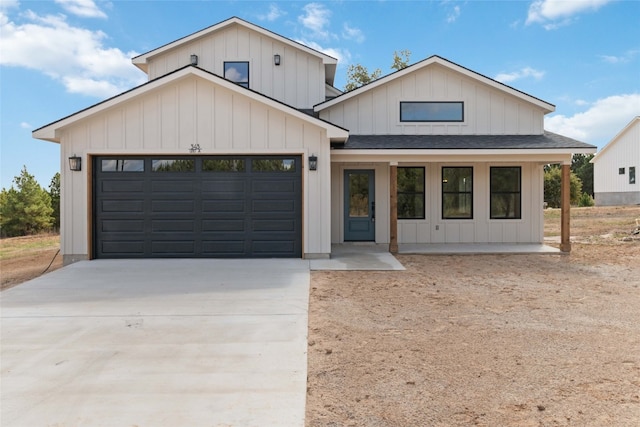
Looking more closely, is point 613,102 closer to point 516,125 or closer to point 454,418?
point 516,125

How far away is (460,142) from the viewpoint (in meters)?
11.6

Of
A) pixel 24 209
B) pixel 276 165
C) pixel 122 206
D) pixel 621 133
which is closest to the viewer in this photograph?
pixel 122 206

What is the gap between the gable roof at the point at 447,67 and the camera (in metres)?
12.4

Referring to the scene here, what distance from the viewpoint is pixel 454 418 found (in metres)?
3.01

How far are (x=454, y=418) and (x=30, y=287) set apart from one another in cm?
744

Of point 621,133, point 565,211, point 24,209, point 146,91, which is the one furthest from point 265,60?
point 621,133

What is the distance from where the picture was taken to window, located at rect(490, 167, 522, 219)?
12.9 m

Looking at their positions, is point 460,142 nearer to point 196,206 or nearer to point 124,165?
point 196,206

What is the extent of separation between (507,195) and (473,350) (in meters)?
9.74

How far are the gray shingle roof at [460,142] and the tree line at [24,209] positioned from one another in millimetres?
20504

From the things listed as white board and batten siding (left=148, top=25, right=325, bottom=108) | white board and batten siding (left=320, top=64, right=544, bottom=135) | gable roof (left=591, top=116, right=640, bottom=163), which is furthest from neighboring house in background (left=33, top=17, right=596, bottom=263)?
gable roof (left=591, top=116, right=640, bottom=163)

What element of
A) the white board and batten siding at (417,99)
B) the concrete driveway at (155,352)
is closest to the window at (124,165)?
the concrete driveway at (155,352)

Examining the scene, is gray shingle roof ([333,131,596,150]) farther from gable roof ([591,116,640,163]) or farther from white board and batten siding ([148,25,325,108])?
gable roof ([591,116,640,163])

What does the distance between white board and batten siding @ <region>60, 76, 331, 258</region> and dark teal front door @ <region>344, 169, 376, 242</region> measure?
3.14m
